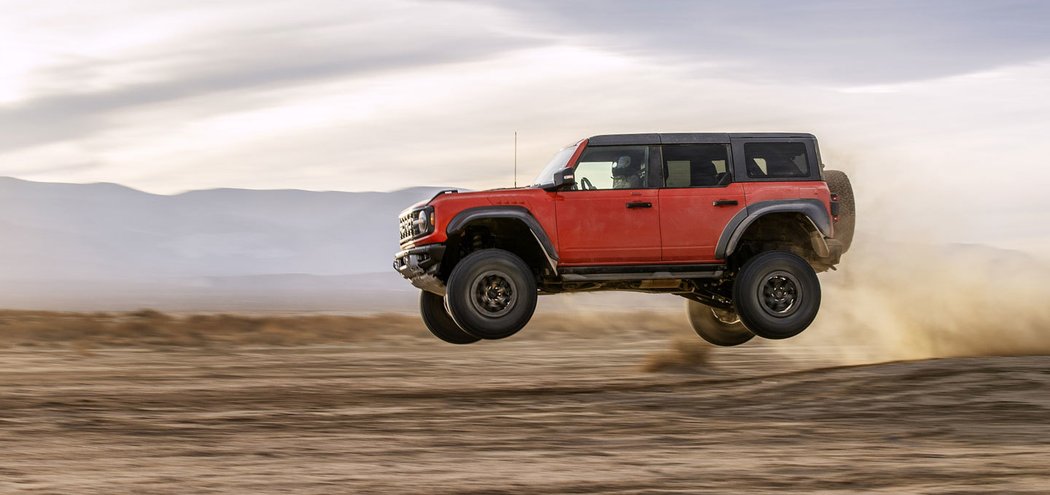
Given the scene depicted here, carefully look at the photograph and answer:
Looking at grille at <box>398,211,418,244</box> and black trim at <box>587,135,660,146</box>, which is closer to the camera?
black trim at <box>587,135,660,146</box>

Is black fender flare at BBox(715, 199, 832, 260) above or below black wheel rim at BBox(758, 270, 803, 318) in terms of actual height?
above

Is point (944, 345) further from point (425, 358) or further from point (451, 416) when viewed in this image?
point (425, 358)

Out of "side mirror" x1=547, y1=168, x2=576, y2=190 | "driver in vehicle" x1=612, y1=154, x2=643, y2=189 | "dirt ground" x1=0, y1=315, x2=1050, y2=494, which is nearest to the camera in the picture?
"dirt ground" x1=0, y1=315, x2=1050, y2=494

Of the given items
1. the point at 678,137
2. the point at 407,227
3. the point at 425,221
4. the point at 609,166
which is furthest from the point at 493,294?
the point at 678,137

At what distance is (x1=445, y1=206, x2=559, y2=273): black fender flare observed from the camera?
497 inches

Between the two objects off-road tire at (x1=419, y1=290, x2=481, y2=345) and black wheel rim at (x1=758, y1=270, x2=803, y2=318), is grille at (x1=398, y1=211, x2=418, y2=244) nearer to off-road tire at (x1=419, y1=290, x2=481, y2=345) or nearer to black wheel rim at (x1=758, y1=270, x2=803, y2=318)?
off-road tire at (x1=419, y1=290, x2=481, y2=345)

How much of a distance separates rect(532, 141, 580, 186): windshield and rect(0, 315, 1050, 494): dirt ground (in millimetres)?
2678

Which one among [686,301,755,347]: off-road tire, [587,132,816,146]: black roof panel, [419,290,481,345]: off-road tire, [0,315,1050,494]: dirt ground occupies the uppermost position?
[587,132,816,146]: black roof panel

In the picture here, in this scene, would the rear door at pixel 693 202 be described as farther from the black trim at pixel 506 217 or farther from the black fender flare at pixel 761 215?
the black trim at pixel 506 217

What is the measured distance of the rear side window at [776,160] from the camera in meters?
13.1

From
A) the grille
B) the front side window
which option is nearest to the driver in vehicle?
the front side window

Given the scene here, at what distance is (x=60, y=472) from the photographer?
1015 cm

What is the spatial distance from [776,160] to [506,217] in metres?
3.11

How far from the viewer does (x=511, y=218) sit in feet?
42.2
